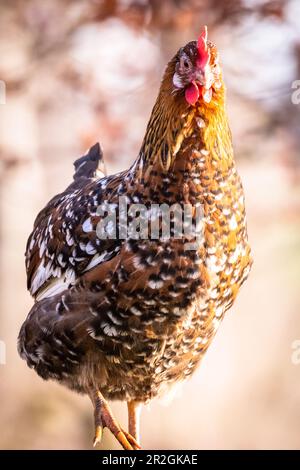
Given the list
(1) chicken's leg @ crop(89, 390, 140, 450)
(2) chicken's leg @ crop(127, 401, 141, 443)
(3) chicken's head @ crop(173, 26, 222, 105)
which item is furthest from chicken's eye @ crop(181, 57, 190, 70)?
(2) chicken's leg @ crop(127, 401, 141, 443)

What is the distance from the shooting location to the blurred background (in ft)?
15.3

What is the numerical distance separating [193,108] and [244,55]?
2.81 metres

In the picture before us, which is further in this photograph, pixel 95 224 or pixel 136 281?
pixel 95 224

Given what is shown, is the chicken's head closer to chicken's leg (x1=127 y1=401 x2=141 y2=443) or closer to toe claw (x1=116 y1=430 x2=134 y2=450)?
toe claw (x1=116 y1=430 x2=134 y2=450)

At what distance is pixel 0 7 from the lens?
4.96 m

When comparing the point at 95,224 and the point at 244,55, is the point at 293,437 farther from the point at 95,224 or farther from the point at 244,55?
the point at 95,224

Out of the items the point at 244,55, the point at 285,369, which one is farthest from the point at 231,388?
the point at 244,55

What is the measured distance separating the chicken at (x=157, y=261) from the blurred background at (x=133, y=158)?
7.94 ft

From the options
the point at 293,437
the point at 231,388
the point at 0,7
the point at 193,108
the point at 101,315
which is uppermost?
the point at 0,7

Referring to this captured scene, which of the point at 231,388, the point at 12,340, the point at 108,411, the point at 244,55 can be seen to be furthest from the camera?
the point at 231,388

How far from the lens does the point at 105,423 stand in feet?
7.76

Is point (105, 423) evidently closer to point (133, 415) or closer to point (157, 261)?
point (133, 415)

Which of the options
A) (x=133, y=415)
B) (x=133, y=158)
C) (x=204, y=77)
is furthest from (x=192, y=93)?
(x=133, y=158)

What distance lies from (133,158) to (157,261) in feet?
9.25
